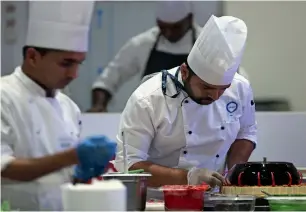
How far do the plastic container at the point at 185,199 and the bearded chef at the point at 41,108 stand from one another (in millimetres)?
278

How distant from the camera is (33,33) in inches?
62.9

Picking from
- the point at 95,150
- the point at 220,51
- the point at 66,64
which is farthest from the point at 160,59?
the point at 95,150

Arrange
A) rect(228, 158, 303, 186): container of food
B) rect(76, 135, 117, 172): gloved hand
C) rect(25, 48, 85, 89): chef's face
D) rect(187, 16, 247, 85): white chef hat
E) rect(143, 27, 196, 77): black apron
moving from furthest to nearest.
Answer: rect(143, 27, 196, 77): black apron → rect(187, 16, 247, 85): white chef hat → rect(228, 158, 303, 186): container of food → rect(25, 48, 85, 89): chef's face → rect(76, 135, 117, 172): gloved hand

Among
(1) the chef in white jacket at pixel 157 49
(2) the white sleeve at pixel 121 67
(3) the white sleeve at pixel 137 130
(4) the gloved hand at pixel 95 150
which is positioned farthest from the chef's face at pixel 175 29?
(4) the gloved hand at pixel 95 150

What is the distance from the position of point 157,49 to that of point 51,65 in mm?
1675

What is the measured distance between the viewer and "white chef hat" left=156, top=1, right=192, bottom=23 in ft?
10.6

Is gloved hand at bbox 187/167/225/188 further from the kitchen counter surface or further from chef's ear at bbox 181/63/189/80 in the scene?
chef's ear at bbox 181/63/189/80

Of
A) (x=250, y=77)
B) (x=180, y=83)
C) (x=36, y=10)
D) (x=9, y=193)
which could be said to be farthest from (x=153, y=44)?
(x=9, y=193)

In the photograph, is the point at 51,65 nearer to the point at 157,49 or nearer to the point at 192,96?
the point at 192,96

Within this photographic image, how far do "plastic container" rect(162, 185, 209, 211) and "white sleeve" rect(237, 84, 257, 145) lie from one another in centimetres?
87

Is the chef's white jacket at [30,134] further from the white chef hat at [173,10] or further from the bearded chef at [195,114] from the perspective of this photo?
the white chef hat at [173,10]

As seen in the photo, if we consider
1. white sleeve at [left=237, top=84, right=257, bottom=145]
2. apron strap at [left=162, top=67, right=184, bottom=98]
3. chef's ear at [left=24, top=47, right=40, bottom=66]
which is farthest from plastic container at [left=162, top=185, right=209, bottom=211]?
white sleeve at [left=237, top=84, right=257, bottom=145]

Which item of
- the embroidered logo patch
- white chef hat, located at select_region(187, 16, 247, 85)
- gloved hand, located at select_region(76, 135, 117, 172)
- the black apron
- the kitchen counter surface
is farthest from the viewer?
the black apron

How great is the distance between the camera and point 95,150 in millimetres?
1284
